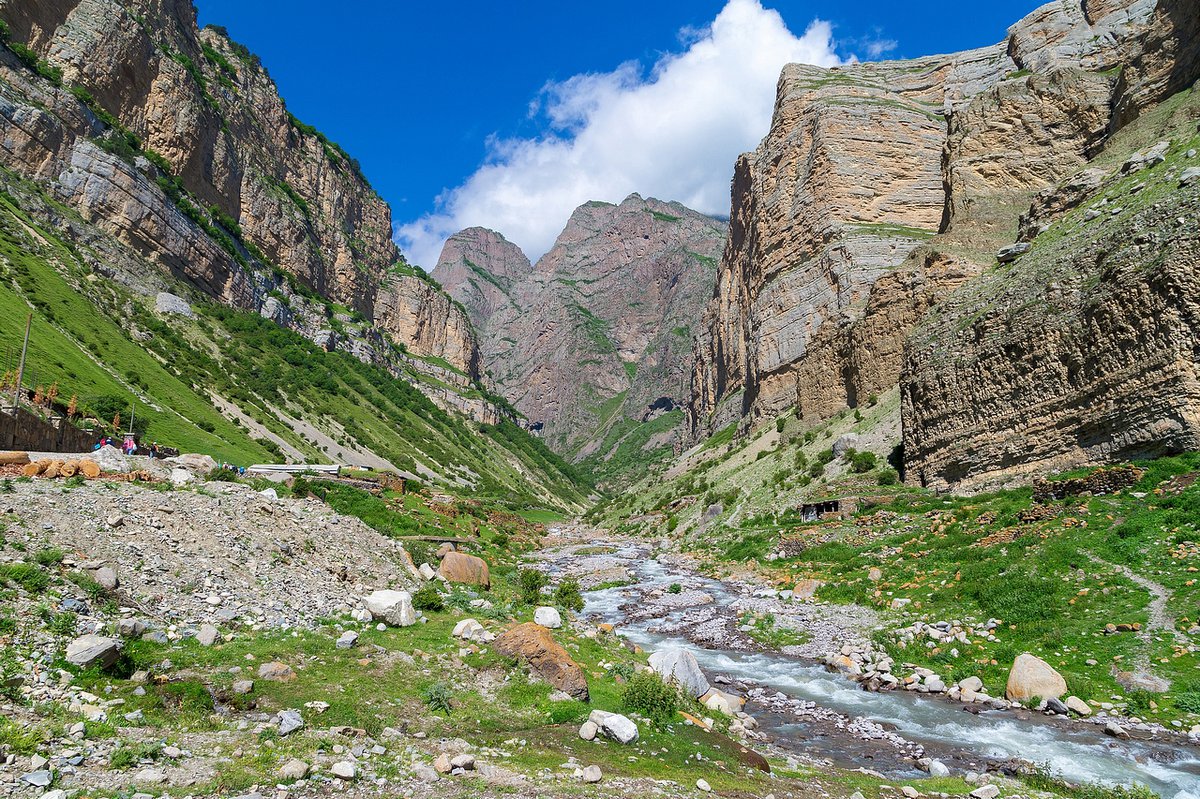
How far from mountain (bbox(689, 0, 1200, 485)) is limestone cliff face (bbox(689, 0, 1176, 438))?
0.23 meters

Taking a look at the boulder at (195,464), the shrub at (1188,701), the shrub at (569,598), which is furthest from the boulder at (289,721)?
the boulder at (195,464)

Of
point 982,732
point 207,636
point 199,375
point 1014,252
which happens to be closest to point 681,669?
point 982,732

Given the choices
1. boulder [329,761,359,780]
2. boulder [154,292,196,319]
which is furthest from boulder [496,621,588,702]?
A: boulder [154,292,196,319]

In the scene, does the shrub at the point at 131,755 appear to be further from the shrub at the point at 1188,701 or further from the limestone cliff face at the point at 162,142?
the limestone cliff face at the point at 162,142

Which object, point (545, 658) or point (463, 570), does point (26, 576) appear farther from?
point (463, 570)

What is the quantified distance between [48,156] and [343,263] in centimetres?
11361

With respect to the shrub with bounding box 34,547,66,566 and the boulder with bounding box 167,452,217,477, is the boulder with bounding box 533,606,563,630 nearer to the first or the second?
the shrub with bounding box 34,547,66,566

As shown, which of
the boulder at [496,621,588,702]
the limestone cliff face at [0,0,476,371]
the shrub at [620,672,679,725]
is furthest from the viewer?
the limestone cliff face at [0,0,476,371]

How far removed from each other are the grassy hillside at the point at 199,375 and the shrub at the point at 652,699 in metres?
50.1

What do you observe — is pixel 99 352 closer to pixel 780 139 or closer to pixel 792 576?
pixel 792 576

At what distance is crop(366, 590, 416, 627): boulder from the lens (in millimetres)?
15492

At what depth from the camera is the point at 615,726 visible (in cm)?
1094

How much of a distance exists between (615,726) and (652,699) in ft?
4.79

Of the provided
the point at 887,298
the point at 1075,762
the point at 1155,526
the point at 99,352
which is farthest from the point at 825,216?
the point at 99,352
